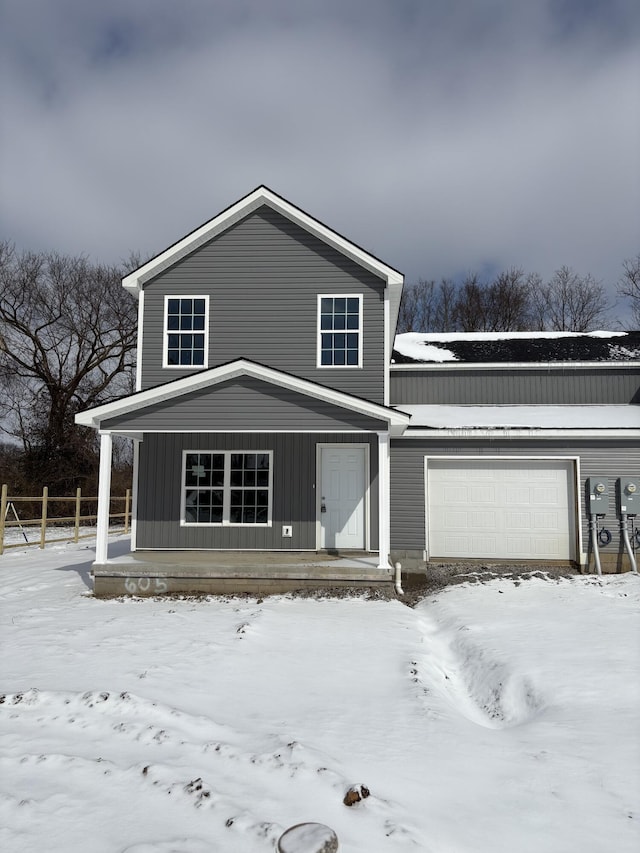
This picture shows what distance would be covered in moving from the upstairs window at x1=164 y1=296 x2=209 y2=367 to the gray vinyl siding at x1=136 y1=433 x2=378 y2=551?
163cm

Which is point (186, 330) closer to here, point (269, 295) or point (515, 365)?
point (269, 295)

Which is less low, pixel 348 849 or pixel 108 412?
pixel 108 412

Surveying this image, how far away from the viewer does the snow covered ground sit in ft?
11.8

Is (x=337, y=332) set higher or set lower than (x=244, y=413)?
higher

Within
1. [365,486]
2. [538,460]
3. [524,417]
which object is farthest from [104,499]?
[524,417]

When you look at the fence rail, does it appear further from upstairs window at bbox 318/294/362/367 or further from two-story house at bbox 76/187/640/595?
upstairs window at bbox 318/294/362/367

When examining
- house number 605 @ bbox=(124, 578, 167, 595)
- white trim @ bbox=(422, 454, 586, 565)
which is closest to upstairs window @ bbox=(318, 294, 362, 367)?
white trim @ bbox=(422, 454, 586, 565)

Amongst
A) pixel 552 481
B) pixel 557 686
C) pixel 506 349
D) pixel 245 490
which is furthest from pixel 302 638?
pixel 506 349

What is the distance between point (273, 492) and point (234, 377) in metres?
2.99

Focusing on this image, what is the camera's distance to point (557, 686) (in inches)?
230

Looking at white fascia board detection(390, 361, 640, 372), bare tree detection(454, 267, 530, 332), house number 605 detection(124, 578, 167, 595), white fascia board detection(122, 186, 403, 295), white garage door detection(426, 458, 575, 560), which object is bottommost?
house number 605 detection(124, 578, 167, 595)

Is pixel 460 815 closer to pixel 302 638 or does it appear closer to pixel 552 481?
pixel 302 638

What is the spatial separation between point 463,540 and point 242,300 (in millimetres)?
6965

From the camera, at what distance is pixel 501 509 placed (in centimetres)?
1286
